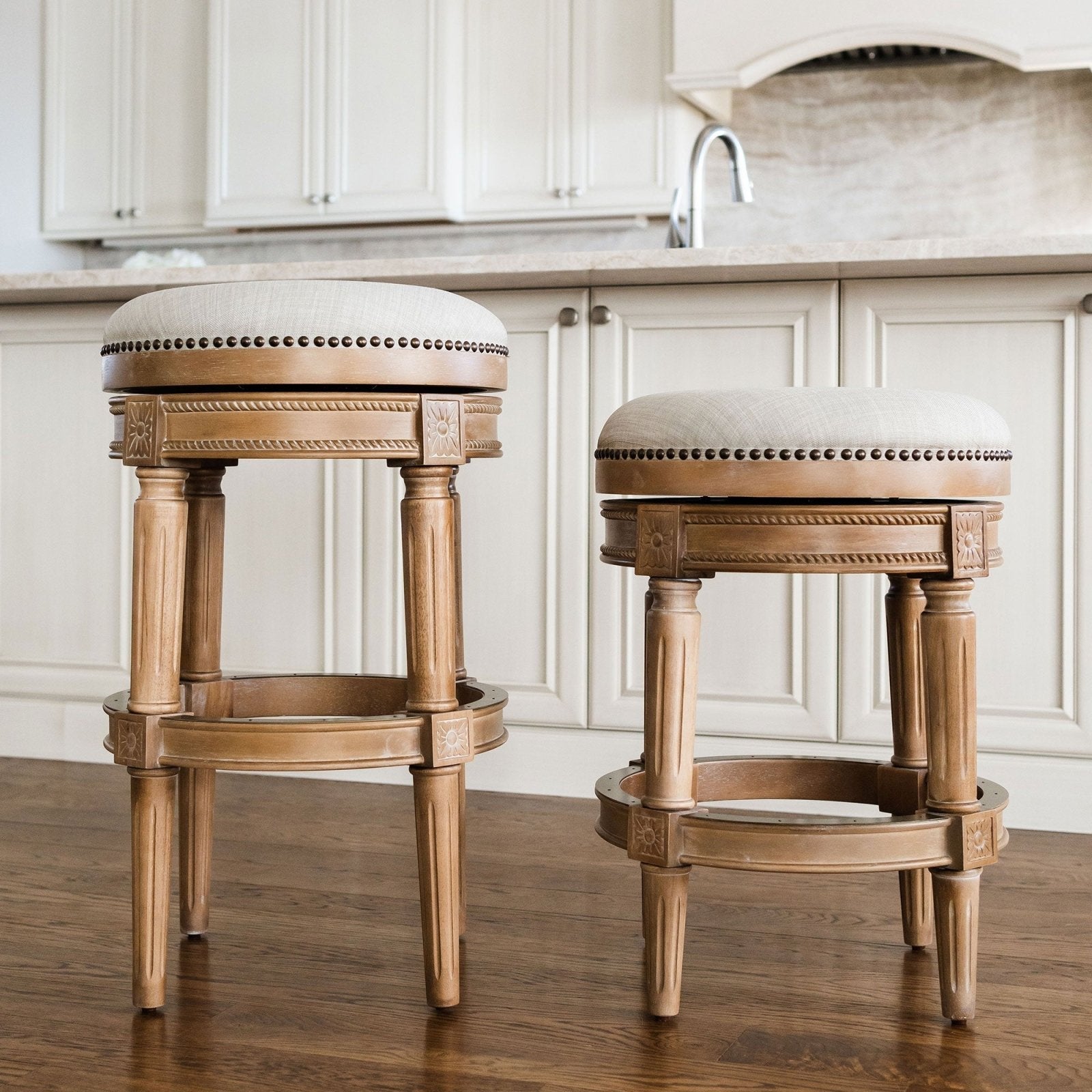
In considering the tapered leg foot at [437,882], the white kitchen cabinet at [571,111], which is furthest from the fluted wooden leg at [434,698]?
the white kitchen cabinet at [571,111]

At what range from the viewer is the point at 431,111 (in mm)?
3311

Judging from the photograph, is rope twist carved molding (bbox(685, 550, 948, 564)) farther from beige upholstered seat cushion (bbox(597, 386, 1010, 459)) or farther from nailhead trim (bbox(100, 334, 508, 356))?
nailhead trim (bbox(100, 334, 508, 356))

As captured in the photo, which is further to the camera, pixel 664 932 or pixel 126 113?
pixel 126 113

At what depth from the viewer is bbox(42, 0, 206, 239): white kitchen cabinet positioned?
11.6 feet

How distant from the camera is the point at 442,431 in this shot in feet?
4.00

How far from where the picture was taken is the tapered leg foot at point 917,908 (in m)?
1.38

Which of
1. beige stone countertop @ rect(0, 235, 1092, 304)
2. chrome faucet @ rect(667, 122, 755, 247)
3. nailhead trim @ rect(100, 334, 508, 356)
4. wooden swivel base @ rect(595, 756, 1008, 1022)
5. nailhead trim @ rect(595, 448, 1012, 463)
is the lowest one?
wooden swivel base @ rect(595, 756, 1008, 1022)

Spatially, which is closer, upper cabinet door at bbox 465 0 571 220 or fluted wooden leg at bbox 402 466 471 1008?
fluted wooden leg at bbox 402 466 471 1008

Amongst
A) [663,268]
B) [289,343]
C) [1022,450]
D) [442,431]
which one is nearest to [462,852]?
[442,431]

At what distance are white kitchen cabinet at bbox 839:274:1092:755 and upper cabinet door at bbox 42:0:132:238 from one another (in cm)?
240

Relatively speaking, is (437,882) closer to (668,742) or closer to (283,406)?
(668,742)

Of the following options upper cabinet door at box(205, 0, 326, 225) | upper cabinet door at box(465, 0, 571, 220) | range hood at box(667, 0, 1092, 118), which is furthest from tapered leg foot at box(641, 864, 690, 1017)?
upper cabinet door at box(205, 0, 326, 225)

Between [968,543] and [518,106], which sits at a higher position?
[518,106]

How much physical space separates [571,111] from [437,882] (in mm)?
2512
